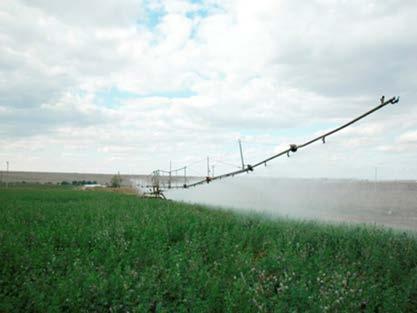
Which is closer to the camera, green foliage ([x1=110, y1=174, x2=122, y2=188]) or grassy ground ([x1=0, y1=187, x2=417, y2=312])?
grassy ground ([x1=0, y1=187, x2=417, y2=312])

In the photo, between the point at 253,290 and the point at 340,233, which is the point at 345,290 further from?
the point at 340,233

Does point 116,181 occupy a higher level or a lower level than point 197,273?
higher

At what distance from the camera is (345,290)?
7.25 m

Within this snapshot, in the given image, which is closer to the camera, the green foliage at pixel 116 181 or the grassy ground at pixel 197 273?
the grassy ground at pixel 197 273

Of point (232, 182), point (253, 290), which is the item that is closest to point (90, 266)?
point (253, 290)

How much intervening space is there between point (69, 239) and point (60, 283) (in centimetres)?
448

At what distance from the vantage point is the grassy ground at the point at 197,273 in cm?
669

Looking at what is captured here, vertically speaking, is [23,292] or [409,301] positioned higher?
[23,292]

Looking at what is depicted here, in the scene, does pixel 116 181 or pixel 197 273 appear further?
pixel 116 181

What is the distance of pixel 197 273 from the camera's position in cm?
801

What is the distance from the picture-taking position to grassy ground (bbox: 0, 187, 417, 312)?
669 centimetres

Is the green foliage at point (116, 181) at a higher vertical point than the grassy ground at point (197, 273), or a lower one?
higher

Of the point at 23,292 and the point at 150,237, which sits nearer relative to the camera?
the point at 23,292

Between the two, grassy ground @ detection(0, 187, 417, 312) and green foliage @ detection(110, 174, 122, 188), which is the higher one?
green foliage @ detection(110, 174, 122, 188)
